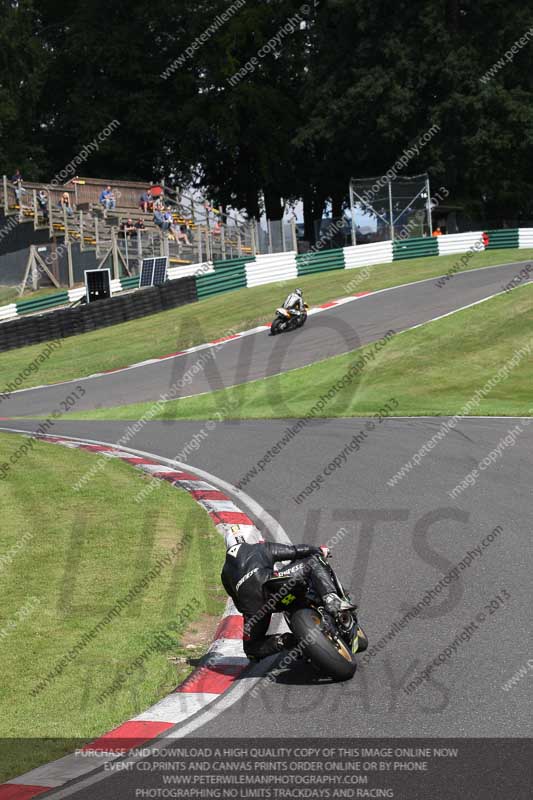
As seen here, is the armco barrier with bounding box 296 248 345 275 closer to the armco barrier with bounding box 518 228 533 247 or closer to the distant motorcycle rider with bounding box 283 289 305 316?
the armco barrier with bounding box 518 228 533 247

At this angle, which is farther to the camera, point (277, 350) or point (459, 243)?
point (459, 243)

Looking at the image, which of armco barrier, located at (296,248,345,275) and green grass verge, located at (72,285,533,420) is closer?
green grass verge, located at (72,285,533,420)

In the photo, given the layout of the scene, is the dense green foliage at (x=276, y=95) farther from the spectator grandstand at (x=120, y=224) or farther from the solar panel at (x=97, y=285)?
the solar panel at (x=97, y=285)

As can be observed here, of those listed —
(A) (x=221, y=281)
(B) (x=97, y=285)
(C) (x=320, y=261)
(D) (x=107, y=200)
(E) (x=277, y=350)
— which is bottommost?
(E) (x=277, y=350)

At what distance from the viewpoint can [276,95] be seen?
5388 centimetres

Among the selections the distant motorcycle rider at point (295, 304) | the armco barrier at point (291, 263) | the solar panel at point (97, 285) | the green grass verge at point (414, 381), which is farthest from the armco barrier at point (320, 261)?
the green grass verge at point (414, 381)

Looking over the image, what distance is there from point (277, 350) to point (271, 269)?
11.4 m

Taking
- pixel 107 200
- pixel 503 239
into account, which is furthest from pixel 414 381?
pixel 107 200

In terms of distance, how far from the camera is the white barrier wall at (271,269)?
121 feet

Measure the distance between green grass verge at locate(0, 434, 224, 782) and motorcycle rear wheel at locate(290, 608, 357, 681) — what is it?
942 millimetres

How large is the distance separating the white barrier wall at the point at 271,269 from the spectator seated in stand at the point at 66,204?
8.07 m

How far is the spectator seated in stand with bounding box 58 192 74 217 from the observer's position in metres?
39.8

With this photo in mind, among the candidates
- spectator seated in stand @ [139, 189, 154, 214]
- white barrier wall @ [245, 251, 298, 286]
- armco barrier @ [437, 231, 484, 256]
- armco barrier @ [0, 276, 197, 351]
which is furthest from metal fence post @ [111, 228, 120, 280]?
armco barrier @ [437, 231, 484, 256]

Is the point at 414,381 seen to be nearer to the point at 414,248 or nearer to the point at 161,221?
the point at 414,248
